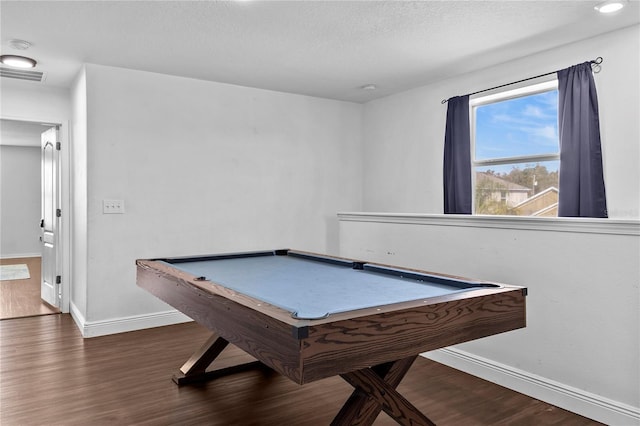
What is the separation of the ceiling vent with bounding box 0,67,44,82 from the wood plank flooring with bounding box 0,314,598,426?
2.39m

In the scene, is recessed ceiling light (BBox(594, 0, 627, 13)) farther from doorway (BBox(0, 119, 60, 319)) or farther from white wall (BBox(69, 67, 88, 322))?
doorway (BBox(0, 119, 60, 319))

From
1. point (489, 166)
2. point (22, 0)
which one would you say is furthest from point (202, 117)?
point (489, 166)

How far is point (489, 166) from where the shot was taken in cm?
407

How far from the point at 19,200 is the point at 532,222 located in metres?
10.0

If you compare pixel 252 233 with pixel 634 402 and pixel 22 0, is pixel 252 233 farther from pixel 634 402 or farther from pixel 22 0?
pixel 634 402

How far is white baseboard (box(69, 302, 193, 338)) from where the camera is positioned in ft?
12.8

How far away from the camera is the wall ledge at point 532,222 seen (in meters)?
2.43

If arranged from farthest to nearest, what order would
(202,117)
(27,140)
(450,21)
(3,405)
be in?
(27,140), (202,117), (450,21), (3,405)

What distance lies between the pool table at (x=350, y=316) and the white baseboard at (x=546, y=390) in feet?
3.36

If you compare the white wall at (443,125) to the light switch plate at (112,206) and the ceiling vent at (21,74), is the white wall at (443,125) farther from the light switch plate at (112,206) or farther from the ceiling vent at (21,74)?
the ceiling vent at (21,74)

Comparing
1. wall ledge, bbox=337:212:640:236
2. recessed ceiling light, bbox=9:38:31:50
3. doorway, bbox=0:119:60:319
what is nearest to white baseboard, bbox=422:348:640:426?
wall ledge, bbox=337:212:640:236

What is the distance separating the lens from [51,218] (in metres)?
4.98

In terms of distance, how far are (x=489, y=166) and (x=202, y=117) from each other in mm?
2790

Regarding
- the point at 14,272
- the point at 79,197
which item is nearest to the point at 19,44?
the point at 79,197
